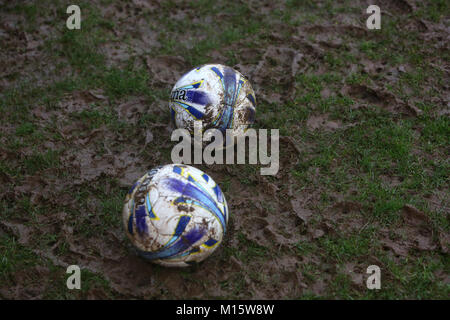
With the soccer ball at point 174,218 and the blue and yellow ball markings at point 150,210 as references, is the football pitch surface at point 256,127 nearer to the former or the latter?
the soccer ball at point 174,218

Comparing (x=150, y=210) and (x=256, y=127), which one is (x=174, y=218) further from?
(x=256, y=127)

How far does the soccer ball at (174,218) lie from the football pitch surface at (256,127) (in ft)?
0.99

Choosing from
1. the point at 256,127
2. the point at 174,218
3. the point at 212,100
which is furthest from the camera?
the point at 256,127

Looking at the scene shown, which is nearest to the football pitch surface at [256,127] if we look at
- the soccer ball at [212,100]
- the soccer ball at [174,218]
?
the soccer ball at [174,218]

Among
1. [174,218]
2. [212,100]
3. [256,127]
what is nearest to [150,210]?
[174,218]

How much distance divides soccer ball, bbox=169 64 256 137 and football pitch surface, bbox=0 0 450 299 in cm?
46

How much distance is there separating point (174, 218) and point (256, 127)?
1736 mm

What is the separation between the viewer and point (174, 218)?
3.06 m

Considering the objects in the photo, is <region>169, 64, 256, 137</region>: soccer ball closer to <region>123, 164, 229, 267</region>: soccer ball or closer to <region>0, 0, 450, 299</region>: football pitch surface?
<region>0, 0, 450, 299</region>: football pitch surface

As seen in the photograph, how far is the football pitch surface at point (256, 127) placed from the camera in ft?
11.1

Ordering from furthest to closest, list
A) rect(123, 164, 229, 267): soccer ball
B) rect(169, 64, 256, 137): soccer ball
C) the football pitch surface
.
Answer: rect(169, 64, 256, 137): soccer ball
the football pitch surface
rect(123, 164, 229, 267): soccer ball

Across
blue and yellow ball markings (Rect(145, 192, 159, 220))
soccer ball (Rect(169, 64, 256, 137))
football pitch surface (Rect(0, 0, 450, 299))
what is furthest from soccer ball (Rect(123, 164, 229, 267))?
soccer ball (Rect(169, 64, 256, 137))

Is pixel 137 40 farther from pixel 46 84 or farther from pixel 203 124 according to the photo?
pixel 203 124

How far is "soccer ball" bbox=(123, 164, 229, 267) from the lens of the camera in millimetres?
3066
